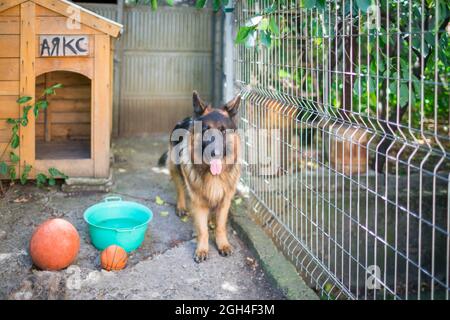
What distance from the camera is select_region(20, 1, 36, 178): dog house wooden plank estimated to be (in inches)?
187

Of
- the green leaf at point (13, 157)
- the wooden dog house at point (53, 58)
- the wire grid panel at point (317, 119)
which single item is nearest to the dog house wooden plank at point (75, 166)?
the wooden dog house at point (53, 58)

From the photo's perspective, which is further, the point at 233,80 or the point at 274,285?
the point at 233,80

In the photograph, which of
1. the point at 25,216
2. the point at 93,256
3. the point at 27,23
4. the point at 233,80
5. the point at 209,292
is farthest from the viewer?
the point at 233,80

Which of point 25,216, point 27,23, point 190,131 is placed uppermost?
point 27,23

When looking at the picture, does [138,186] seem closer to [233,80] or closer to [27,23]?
[233,80]

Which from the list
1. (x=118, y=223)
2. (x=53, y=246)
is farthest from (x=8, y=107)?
(x=53, y=246)

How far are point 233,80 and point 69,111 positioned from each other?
7.93 ft

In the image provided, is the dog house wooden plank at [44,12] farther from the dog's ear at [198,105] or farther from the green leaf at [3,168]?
the dog's ear at [198,105]

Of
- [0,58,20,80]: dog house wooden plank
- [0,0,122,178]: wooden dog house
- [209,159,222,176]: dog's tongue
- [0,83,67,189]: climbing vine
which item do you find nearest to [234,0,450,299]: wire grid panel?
[209,159,222,176]: dog's tongue

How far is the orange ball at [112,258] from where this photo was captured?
3525 millimetres

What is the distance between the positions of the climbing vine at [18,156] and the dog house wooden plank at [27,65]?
66 millimetres

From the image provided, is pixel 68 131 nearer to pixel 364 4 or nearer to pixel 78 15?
pixel 78 15

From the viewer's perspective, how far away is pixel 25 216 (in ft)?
14.6

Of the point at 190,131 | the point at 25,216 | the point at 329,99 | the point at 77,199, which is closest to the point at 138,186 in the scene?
the point at 77,199
